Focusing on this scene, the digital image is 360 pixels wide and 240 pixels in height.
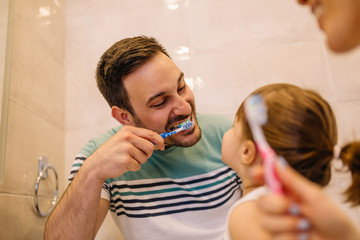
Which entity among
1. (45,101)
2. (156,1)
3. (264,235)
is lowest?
(45,101)

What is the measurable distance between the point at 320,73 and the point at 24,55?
4.15ft

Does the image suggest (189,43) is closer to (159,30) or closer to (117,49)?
(159,30)

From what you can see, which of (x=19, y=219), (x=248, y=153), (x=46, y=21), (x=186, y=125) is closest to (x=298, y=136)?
(x=248, y=153)

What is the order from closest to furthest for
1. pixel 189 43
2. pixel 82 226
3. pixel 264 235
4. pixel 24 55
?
pixel 264 235
pixel 82 226
pixel 24 55
pixel 189 43

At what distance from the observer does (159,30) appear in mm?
1486

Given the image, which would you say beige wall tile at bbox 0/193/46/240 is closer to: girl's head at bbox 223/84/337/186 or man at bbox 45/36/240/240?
man at bbox 45/36/240/240

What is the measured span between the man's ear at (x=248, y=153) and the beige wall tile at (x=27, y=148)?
0.80 m

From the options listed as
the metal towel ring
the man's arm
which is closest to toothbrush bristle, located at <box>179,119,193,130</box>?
the man's arm

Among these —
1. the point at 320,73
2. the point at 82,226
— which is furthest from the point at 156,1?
the point at 82,226

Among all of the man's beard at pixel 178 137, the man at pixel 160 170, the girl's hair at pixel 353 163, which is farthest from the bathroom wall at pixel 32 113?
the girl's hair at pixel 353 163

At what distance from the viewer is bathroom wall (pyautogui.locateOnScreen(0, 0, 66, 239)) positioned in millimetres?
1062

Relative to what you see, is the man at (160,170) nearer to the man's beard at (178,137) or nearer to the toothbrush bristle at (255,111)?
the man's beard at (178,137)

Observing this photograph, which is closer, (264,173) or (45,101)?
(264,173)

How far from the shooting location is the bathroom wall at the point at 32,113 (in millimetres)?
1062
